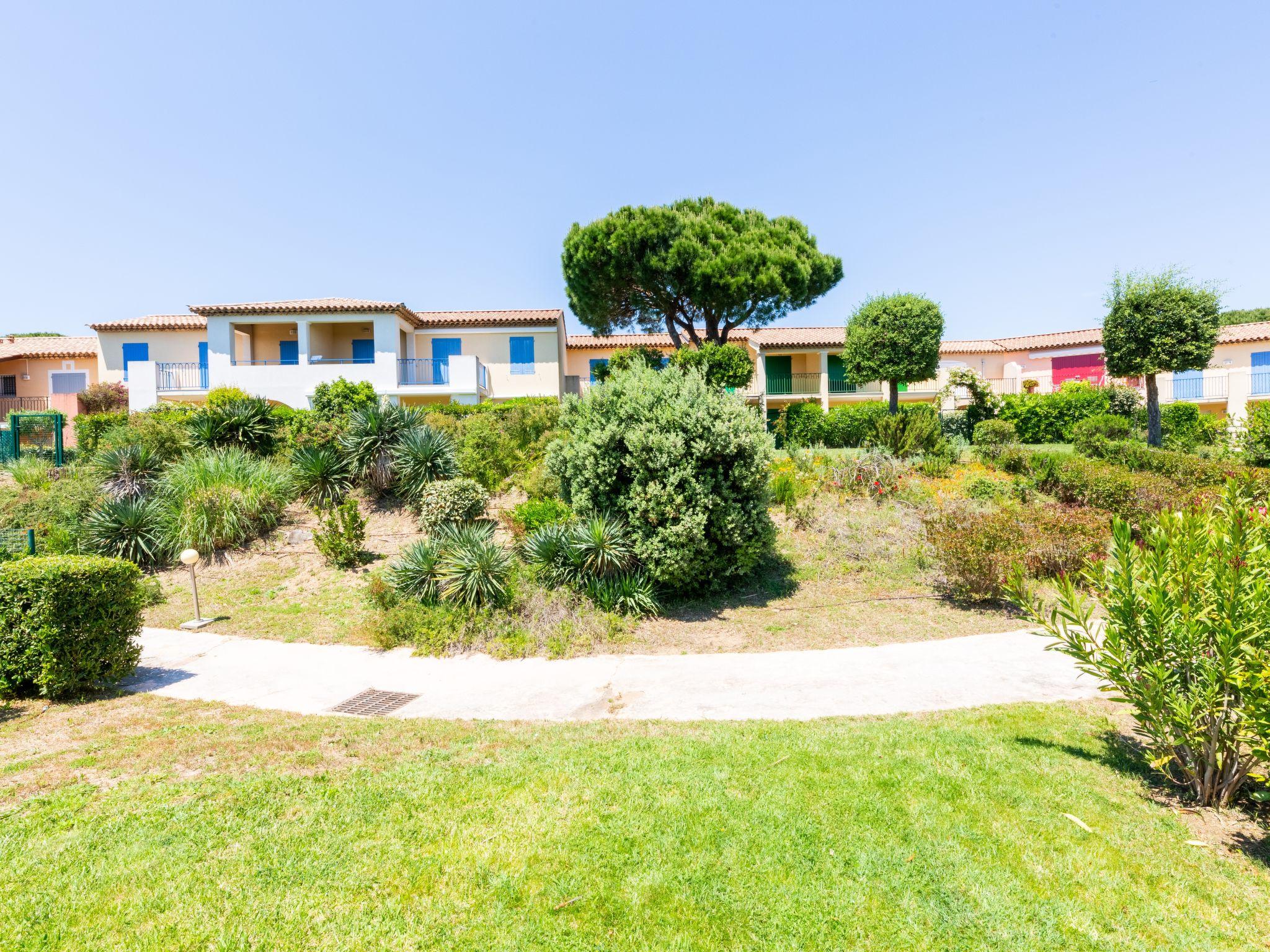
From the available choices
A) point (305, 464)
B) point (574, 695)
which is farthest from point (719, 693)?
point (305, 464)

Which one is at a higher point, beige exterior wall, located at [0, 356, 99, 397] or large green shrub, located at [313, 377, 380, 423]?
beige exterior wall, located at [0, 356, 99, 397]

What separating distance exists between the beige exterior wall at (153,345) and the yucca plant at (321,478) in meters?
20.6

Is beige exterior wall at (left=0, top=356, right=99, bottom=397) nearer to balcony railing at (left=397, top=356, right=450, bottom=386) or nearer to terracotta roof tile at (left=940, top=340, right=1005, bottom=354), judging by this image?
balcony railing at (left=397, top=356, right=450, bottom=386)

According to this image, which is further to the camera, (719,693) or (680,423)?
(680,423)

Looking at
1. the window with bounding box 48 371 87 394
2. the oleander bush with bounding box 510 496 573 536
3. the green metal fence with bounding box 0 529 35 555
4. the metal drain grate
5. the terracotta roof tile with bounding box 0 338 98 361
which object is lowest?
the metal drain grate

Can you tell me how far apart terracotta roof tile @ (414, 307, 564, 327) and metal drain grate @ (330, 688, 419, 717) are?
24596 millimetres

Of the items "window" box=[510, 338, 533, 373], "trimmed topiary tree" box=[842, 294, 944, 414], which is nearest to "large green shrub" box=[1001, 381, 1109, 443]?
"trimmed topiary tree" box=[842, 294, 944, 414]

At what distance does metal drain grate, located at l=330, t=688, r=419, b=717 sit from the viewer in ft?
19.2

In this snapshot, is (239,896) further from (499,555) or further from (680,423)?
(680,423)

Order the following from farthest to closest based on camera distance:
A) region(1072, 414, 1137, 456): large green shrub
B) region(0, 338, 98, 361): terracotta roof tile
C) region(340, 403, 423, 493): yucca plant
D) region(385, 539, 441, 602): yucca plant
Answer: region(0, 338, 98, 361): terracotta roof tile < region(1072, 414, 1137, 456): large green shrub < region(340, 403, 423, 493): yucca plant < region(385, 539, 441, 602): yucca plant

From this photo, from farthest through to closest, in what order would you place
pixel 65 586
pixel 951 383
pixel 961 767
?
pixel 951 383
pixel 65 586
pixel 961 767

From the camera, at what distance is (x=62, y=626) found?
19.4ft

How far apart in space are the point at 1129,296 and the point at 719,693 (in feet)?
58.2

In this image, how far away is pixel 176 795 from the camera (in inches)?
151
